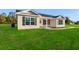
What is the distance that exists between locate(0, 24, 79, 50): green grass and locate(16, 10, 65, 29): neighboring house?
2.2 inches

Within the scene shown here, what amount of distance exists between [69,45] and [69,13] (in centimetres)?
35

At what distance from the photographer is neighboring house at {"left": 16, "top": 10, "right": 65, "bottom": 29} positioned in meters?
3.27

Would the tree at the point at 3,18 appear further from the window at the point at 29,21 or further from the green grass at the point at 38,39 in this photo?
the window at the point at 29,21

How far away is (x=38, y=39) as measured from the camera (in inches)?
129

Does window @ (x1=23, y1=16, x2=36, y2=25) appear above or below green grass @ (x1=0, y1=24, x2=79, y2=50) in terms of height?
above

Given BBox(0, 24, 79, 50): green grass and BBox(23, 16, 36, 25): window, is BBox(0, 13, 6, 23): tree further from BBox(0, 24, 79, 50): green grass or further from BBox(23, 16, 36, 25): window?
BBox(23, 16, 36, 25): window

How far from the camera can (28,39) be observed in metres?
3.27

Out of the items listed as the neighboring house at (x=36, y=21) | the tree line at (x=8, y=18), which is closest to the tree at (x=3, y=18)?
the tree line at (x=8, y=18)

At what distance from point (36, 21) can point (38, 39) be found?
21cm

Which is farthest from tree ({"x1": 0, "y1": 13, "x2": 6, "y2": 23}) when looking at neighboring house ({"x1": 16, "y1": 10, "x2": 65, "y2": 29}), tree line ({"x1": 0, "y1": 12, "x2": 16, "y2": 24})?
neighboring house ({"x1": 16, "y1": 10, "x2": 65, "y2": 29})

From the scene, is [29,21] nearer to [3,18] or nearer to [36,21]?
[36,21]
